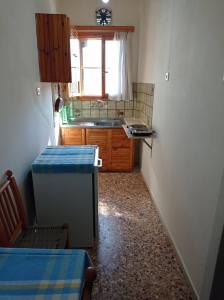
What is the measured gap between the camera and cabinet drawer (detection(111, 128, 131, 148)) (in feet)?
11.8

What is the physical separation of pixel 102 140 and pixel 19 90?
6.44ft

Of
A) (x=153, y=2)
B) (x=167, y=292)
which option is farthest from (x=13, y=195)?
(x=153, y=2)

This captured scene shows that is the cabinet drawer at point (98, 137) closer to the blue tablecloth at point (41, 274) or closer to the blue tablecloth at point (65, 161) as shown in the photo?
the blue tablecloth at point (65, 161)

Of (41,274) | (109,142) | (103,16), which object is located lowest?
(109,142)

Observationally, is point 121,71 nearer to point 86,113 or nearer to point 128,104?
point 128,104

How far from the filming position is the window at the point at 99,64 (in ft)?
11.9

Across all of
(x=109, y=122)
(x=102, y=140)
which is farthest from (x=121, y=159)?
(x=109, y=122)

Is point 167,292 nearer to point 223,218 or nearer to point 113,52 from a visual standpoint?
point 223,218

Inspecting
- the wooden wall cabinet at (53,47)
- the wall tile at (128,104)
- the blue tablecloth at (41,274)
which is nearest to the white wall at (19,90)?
the wooden wall cabinet at (53,47)

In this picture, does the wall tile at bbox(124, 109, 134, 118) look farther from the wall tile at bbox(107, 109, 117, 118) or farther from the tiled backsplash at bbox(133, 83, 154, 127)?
the wall tile at bbox(107, 109, 117, 118)

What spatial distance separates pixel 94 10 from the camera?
3.54 metres

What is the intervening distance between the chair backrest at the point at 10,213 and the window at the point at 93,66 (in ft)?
8.53

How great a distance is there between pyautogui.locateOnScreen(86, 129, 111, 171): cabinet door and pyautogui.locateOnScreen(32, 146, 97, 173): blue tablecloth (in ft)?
4.49

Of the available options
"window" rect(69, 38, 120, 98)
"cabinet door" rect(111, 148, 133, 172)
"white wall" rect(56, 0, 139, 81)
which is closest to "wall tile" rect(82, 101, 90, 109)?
"window" rect(69, 38, 120, 98)
